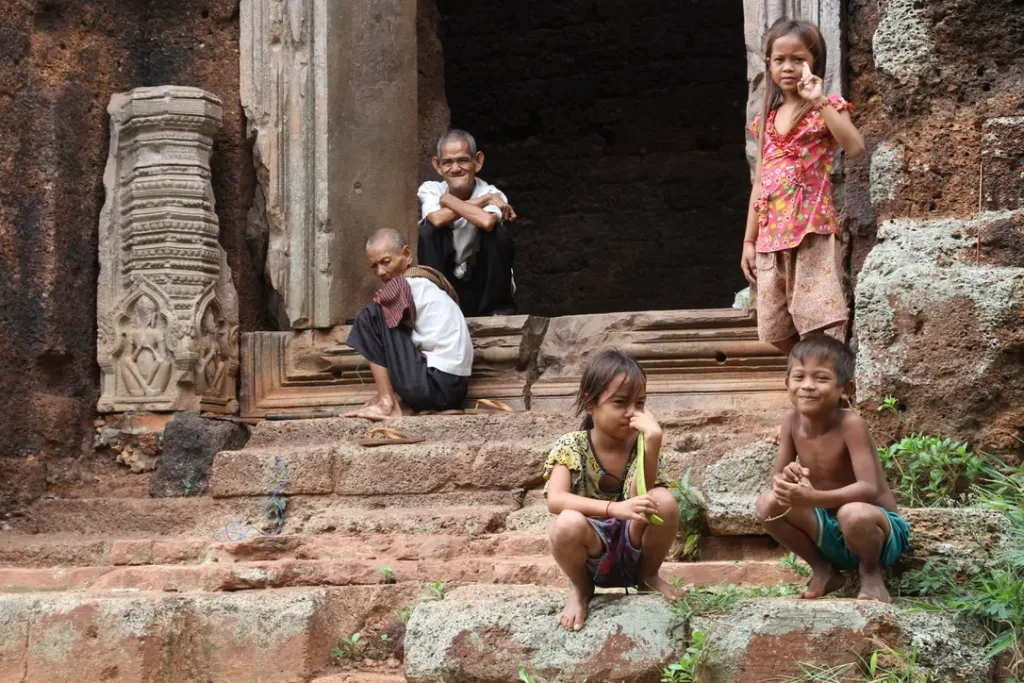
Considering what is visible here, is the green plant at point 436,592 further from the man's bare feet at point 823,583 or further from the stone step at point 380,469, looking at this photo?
the man's bare feet at point 823,583

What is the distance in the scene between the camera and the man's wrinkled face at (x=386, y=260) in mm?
6633

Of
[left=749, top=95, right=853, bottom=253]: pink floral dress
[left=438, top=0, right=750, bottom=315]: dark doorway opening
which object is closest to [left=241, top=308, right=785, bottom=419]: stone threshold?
[left=749, top=95, right=853, bottom=253]: pink floral dress

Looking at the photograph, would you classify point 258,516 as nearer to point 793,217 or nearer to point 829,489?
point 793,217

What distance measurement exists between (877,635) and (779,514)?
1.37 feet

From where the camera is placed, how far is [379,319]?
6.66 metres

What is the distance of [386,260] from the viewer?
21.8ft

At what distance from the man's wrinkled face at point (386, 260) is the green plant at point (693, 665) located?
125 inches

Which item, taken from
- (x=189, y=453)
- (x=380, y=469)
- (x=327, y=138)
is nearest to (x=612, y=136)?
(x=327, y=138)

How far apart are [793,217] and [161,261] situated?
321cm

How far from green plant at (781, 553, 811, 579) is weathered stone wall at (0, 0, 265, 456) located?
379 cm

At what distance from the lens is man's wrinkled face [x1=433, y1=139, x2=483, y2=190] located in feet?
23.0

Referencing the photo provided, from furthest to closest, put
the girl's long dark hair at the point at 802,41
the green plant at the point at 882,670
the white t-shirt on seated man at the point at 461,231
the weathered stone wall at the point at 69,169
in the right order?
1. the white t-shirt on seated man at the point at 461,231
2. the weathered stone wall at the point at 69,169
3. the girl's long dark hair at the point at 802,41
4. the green plant at the point at 882,670

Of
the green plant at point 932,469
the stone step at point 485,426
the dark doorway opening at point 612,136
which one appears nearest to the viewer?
the green plant at point 932,469

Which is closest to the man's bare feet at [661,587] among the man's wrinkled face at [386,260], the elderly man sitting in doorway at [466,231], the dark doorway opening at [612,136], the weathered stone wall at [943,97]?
the weathered stone wall at [943,97]
